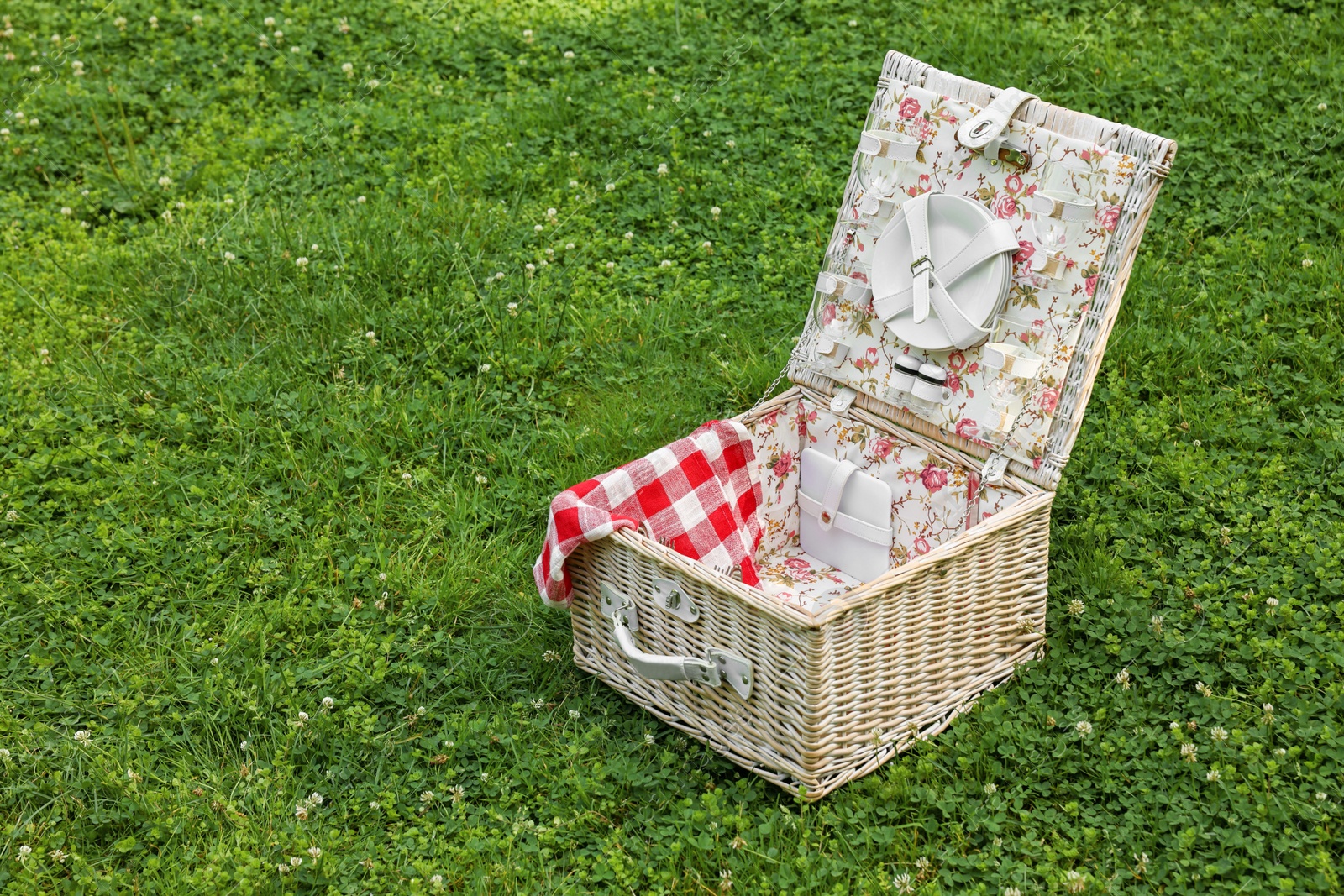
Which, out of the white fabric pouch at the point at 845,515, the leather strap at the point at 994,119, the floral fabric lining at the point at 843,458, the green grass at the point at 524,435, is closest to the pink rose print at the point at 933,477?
the floral fabric lining at the point at 843,458

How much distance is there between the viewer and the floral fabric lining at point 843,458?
3.45 metres

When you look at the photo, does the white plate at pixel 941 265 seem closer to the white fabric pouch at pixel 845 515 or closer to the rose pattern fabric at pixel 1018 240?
the rose pattern fabric at pixel 1018 240

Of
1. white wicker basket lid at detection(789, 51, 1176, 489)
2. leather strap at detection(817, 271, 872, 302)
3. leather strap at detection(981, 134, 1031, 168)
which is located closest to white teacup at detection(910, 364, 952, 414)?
white wicker basket lid at detection(789, 51, 1176, 489)

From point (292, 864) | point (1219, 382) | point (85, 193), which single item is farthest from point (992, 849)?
point (85, 193)

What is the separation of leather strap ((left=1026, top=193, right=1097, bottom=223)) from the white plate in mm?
115

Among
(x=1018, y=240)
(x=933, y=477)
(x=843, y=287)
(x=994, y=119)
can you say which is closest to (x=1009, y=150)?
(x=994, y=119)

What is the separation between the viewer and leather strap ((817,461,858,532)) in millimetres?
3568

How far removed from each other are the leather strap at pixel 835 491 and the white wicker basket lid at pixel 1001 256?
19 cm

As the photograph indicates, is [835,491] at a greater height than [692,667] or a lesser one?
greater

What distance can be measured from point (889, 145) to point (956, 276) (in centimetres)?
43

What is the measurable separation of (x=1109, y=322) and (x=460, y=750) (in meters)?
1.93

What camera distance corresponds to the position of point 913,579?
285cm

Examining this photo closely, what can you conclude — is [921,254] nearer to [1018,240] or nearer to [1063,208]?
[1018,240]

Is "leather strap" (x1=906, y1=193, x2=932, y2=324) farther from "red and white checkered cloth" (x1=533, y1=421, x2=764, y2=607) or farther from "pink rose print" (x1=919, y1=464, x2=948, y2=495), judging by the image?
"red and white checkered cloth" (x1=533, y1=421, x2=764, y2=607)
